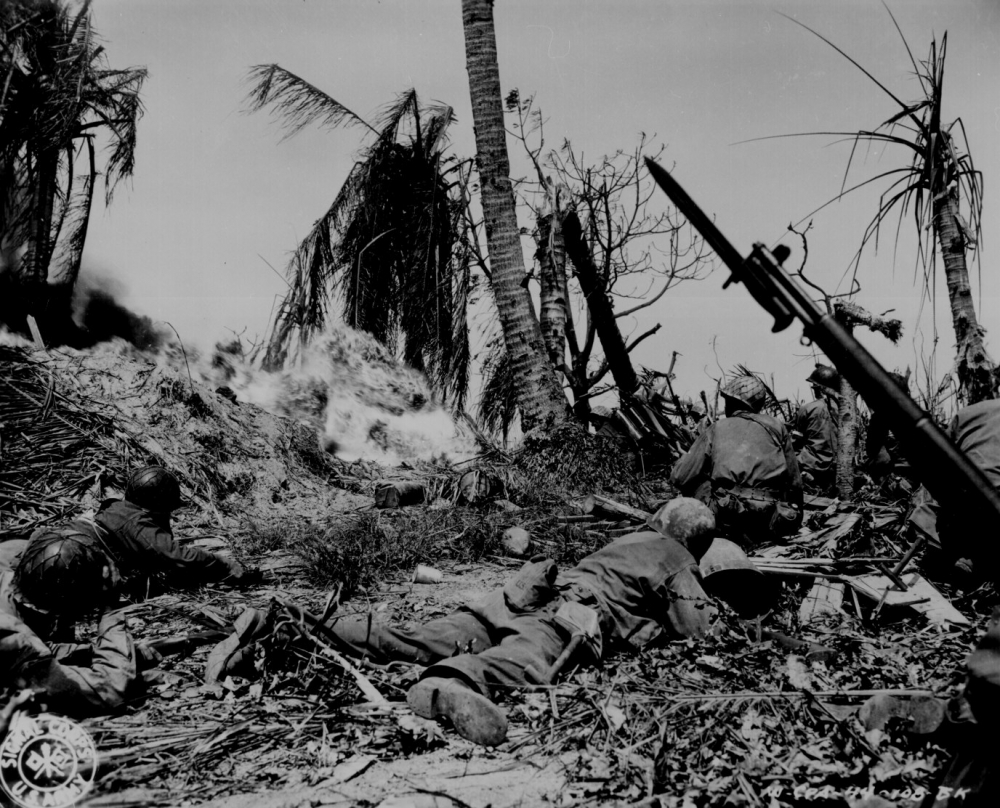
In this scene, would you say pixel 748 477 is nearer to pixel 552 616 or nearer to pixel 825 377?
pixel 552 616

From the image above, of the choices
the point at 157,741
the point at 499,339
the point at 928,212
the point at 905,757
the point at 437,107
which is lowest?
the point at 157,741

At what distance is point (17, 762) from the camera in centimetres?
234

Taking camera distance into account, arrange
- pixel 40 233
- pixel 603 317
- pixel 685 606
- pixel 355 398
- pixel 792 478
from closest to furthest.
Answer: pixel 685 606
pixel 792 478
pixel 40 233
pixel 603 317
pixel 355 398

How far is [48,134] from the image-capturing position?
766 cm

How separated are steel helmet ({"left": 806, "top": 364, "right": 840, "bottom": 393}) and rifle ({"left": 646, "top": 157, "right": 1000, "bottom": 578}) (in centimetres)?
586

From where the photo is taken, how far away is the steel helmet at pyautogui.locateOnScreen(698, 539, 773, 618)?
4.05m

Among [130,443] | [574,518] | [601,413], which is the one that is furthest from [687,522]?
[130,443]

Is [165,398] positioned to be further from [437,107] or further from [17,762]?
[437,107]

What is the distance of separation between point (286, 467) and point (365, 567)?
117 inches

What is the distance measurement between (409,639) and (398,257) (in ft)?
25.8

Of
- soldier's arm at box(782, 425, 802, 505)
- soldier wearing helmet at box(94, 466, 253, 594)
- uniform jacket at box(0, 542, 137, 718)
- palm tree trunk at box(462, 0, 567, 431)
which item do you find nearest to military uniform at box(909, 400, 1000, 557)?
soldier's arm at box(782, 425, 802, 505)

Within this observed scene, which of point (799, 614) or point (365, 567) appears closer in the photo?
point (799, 614)

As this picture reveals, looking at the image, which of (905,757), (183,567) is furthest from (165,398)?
(905,757)

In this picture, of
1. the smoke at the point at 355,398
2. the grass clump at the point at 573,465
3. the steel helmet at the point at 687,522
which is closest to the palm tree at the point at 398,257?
the smoke at the point at 355,398
